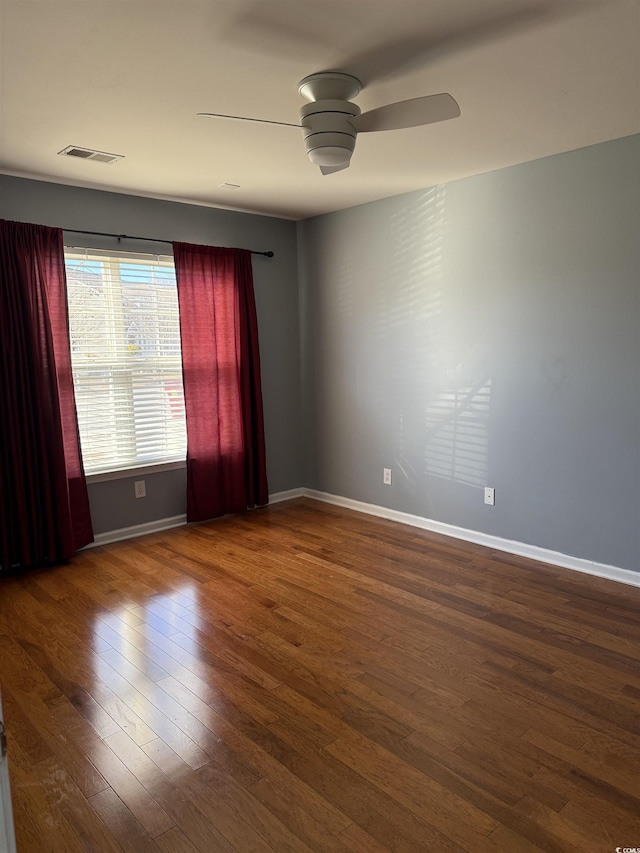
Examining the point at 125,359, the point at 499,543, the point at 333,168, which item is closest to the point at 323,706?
the point at 499,543

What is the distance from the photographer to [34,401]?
12.3 feet

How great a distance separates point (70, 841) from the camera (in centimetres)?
173

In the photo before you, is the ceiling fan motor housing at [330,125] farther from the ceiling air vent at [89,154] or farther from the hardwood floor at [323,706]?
the hardwood floor at [323,706]

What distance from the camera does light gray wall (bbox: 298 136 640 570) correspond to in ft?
11.1

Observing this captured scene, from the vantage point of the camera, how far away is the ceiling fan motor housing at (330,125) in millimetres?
2424

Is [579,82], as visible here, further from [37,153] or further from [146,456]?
[146,456]

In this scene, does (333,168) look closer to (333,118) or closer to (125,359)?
(333,118)

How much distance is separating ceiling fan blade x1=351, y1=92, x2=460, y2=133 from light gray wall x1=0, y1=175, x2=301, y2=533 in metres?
2.35

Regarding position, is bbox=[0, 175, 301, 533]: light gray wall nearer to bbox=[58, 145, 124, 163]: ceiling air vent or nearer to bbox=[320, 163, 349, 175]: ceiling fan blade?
bbox=[58, 145, 124, 163]: ceiling air vent

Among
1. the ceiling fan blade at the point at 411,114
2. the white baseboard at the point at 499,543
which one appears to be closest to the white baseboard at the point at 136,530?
the white baseboard at the point at 499,543

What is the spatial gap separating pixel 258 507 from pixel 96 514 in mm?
1393

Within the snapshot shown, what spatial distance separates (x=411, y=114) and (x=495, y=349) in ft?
6.54

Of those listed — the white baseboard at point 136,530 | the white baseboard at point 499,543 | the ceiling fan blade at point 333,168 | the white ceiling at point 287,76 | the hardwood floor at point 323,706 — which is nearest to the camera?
the hardwood floor at point 323,706

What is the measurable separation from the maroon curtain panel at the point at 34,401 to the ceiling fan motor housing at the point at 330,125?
84.2 inches
